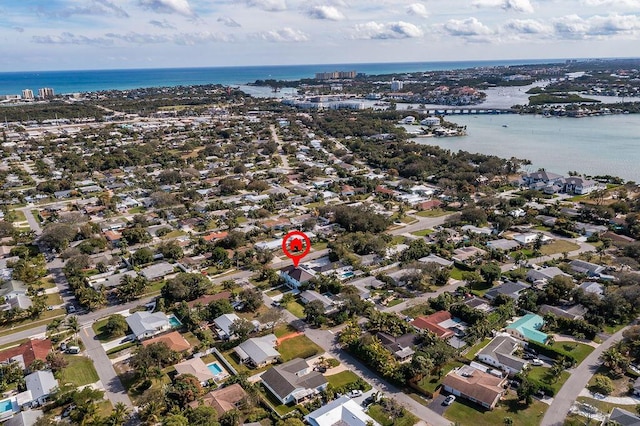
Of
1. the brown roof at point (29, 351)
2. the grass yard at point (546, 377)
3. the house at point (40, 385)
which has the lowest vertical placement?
the grass yard at point (546, 377)

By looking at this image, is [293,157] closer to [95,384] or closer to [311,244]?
[311,244]

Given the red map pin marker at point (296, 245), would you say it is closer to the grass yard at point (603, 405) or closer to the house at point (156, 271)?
the house at point (156, 271)

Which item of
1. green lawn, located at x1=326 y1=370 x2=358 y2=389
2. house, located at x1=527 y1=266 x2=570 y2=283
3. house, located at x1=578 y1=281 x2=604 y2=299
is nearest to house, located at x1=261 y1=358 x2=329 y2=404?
green lawn, located at x1=326 y1=370 x2=358 y2=389

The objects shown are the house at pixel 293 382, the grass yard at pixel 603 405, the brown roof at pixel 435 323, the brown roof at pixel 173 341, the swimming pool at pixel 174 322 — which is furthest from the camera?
the swimming pool at pixel 174 322

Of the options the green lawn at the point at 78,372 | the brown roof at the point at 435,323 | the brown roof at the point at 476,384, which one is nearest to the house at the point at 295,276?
the brown roof at the point at 435,323

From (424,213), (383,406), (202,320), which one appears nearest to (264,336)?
(202,320)

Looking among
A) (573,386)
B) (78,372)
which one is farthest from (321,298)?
(573,386)
